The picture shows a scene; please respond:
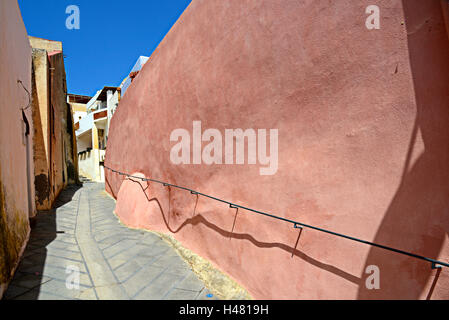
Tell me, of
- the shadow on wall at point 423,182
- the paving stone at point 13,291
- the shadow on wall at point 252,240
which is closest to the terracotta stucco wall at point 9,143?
the paving stone at point 13,291

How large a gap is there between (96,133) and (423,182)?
22321 millimetres

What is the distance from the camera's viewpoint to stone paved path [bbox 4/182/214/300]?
2582mm

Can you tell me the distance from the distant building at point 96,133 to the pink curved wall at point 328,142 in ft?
50.8

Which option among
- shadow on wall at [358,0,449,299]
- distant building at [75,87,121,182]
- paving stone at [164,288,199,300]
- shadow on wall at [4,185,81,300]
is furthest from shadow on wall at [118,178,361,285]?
distant building at [75,87,121,182]

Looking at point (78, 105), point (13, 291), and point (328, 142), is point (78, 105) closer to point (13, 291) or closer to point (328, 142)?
point (13, 291)

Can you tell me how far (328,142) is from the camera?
2.24 m

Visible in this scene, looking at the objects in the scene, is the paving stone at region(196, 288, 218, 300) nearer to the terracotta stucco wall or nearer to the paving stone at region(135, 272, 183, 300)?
the paving stone at region(135, 272, 183, 300)

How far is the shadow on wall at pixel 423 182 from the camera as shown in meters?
1.61

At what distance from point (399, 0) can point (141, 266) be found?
419 cm

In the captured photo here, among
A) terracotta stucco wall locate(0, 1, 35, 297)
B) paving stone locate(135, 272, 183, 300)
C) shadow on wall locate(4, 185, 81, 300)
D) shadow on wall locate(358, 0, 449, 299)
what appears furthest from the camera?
paving stone locate(135, 272, 183, 300)

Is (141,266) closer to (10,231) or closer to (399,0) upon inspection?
(10,231)

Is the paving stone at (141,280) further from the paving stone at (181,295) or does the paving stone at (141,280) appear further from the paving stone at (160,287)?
the paving stone at (181,295)
